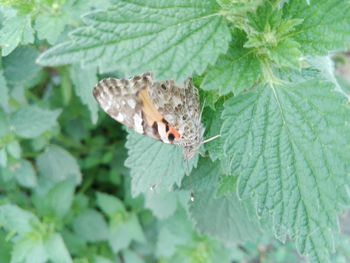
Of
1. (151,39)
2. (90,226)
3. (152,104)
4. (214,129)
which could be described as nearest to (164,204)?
(90,226)

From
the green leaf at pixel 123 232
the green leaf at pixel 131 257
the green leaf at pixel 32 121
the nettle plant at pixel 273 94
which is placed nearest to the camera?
the nettle plant at pixel 273 94

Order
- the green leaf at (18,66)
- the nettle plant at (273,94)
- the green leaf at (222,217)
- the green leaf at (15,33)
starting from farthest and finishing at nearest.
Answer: the green leaf at (18,66) < the green leaf at (222,217) < the green leaf at (15,33) < the nettle plant at (273,94)

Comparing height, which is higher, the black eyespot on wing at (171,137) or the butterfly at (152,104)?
the butterfly at (152,104)

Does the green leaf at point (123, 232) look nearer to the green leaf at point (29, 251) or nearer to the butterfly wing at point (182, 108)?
the green leaf at point (29, 251)

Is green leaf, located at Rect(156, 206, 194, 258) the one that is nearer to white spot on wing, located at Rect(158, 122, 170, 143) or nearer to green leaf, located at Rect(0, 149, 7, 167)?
green leaf, located at Rect(0, 149, 7, 167)

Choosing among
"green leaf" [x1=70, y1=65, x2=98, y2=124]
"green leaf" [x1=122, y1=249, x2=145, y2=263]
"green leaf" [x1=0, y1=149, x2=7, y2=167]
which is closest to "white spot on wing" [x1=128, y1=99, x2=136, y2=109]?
"green leaf" [x1=70, y1=65, x2=98, y2=124]

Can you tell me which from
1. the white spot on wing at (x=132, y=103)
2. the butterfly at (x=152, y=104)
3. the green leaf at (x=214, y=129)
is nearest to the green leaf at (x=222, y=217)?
the green leaf at (x=214, y=129)
